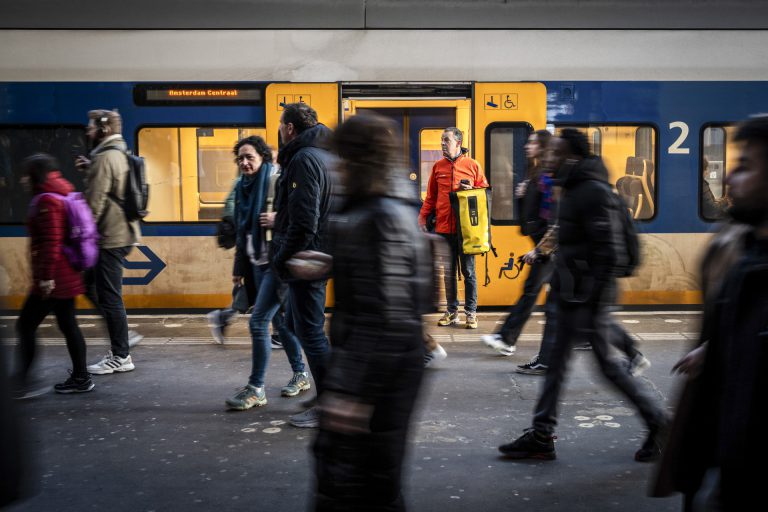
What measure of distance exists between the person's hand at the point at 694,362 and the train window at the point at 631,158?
6061 mm

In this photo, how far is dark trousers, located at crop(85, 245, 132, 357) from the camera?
19.9 ft

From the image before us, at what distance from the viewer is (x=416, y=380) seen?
2.49m

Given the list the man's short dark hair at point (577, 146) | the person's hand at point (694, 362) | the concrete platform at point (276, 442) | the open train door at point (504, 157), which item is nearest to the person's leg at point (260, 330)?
A: the concrete platform at point (276, 442)

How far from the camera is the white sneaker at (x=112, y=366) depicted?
618 cm

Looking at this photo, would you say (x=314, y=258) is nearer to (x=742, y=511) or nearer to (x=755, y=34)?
(x=742, y=511)

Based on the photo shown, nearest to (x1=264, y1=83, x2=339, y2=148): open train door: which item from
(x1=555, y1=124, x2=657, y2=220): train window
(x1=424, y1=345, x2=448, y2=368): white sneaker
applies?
(x1=555, y1=124, x2=657, y2=220): train window

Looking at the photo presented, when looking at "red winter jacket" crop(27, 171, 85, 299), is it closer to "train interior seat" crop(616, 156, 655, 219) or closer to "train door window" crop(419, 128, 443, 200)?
"train door window" crop(419, 128, 443, 200)

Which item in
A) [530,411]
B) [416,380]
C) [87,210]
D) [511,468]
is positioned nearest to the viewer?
[416,380]

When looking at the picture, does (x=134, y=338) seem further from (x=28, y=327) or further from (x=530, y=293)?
(x=530, y=293)

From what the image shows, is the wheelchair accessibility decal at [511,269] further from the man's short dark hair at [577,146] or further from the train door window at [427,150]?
the man's short dark hair at [577,146]

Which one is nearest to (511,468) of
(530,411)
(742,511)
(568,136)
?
(530,411)

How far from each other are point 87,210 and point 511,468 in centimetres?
345

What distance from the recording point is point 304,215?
175 inches

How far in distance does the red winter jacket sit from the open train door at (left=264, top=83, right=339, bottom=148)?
3083 mm
